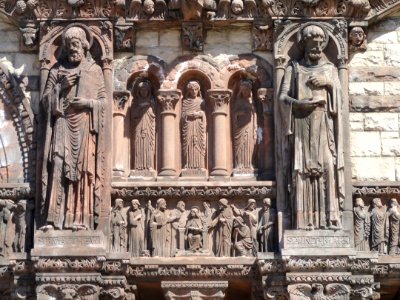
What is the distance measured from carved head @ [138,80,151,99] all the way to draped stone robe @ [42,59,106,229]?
1.70 ft

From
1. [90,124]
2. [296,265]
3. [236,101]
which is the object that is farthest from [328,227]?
[90,124]

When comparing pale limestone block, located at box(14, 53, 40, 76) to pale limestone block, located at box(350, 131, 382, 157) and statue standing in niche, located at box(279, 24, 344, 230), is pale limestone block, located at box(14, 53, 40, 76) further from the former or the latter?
pale limestone block, located at box(350, 131, 382, 157)

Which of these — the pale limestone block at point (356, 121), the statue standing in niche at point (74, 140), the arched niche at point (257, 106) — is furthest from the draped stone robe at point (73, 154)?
the pale limestone block at point (356, 121)

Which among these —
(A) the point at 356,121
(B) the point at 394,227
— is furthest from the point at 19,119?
(B) the point at 394,227

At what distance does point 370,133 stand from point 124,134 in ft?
9.30

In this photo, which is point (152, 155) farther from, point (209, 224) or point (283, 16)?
point (283, 16)

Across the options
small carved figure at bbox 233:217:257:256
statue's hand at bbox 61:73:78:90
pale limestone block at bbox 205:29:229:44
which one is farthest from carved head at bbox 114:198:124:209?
pale limestone block at bbox 205:29:229:44

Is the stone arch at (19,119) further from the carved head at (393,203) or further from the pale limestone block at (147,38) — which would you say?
the carved head at (393,203)

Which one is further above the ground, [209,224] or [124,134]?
[124,134]

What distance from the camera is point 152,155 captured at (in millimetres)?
15219

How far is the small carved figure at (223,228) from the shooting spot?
1477cm

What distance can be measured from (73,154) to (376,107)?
11.6ft

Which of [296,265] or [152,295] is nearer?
[296,265]

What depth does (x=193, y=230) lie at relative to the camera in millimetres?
14766
